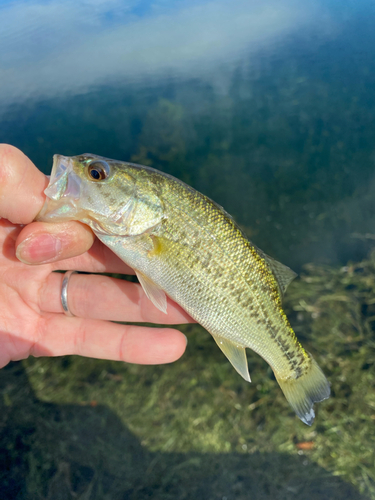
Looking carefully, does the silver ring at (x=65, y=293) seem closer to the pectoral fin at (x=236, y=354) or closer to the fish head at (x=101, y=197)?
the fish head at (x=101, y=197)

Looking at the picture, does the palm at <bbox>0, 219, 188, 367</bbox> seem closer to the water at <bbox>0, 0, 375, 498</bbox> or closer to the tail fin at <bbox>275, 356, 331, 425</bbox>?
the tail fin at <bbox>275, 356, 331, 425</bbox>

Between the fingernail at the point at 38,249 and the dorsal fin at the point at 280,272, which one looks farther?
the dorsal fin at the point at 280,272

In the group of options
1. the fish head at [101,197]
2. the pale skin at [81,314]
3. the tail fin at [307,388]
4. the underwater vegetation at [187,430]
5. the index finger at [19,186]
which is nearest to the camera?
the index finger at [19,186]

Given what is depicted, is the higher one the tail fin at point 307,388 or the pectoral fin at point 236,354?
the pectoral fin at point 236,354

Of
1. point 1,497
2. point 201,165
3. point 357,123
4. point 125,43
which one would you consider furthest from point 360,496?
point 125,43

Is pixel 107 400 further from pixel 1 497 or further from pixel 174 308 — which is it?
pixel 174 308

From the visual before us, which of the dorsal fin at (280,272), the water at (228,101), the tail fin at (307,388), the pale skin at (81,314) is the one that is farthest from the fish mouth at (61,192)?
the water at (228,101)

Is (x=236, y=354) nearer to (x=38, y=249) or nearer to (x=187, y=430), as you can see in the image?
(x=187, y=430)
